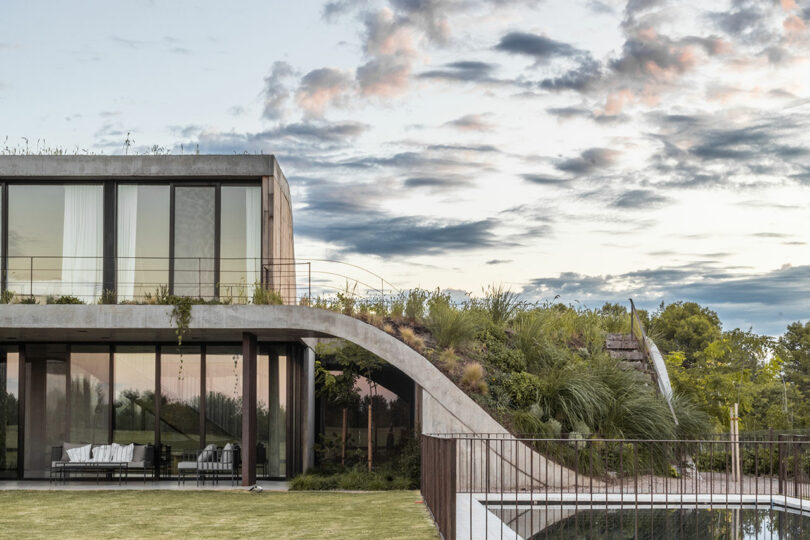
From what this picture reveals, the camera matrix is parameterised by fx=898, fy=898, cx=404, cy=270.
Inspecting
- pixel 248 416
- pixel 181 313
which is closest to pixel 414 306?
pixel 248 416

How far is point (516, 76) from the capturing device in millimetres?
17219

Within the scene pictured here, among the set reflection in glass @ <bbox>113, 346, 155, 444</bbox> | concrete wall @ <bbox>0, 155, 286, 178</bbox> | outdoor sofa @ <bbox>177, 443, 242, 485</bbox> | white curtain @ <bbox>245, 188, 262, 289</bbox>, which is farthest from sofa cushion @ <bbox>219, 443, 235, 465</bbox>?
concrete wall @ <bbox>0, 155, 286, 178</bbox>

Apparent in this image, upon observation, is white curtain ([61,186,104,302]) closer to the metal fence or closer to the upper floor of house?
the upper floor of house

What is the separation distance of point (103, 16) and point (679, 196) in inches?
501

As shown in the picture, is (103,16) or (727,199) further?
(727,199)

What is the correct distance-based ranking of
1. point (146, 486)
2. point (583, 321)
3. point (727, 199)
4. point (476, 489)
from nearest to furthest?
point (476, 489)
point (146, 486)
point (727, 199)
point (583, 321)

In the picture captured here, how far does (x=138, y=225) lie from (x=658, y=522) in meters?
11.8

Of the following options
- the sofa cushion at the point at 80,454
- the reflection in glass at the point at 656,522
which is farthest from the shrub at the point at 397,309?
the sofa cushion at the point at 80,454

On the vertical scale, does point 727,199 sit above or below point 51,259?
above

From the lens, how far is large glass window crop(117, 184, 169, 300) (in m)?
18.2

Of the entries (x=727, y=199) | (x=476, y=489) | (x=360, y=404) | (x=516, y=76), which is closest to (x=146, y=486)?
(x=360, y=404)

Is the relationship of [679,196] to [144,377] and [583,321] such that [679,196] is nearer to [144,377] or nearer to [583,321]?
[583,321]

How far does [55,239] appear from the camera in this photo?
18.6 m

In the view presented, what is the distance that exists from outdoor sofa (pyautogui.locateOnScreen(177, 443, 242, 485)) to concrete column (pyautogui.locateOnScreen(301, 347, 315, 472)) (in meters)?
1.69
